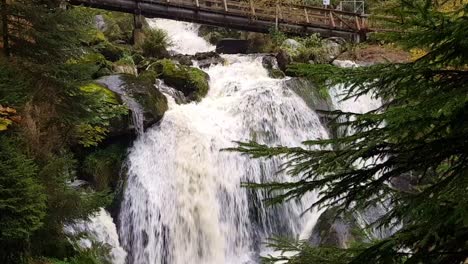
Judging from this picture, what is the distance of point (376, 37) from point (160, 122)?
934cm

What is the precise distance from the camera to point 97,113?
7.78 m

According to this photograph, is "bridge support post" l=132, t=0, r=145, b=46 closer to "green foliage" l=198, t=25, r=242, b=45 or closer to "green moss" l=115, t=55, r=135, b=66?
"green moss" l=115, t=55, r=135, b=66

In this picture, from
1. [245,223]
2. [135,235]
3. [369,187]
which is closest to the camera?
[369,187]

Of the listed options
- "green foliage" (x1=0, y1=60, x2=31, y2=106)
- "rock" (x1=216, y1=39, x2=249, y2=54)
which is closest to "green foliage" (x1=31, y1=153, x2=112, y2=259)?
"green foliage" (x1=0, y1=60, x2=31, y2=106)

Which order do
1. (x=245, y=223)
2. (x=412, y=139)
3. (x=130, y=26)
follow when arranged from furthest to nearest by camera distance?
(x=130, y=26), (x=245, y=223), (x=412, y=139)

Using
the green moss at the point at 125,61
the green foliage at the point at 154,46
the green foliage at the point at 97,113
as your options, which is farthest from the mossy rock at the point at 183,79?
the green foliage at the point at 154,46

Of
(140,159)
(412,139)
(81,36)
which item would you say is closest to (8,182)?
(81,36)

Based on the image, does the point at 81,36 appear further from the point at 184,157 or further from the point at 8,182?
the point at 184,157

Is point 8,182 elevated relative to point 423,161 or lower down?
elevated

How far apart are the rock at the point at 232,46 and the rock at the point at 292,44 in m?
2.77

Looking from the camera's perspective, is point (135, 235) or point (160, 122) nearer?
point (135, 235)

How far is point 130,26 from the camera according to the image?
2277cm

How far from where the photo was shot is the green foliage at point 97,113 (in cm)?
761

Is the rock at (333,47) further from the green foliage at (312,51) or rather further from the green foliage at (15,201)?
the green foliage at (15,201)
